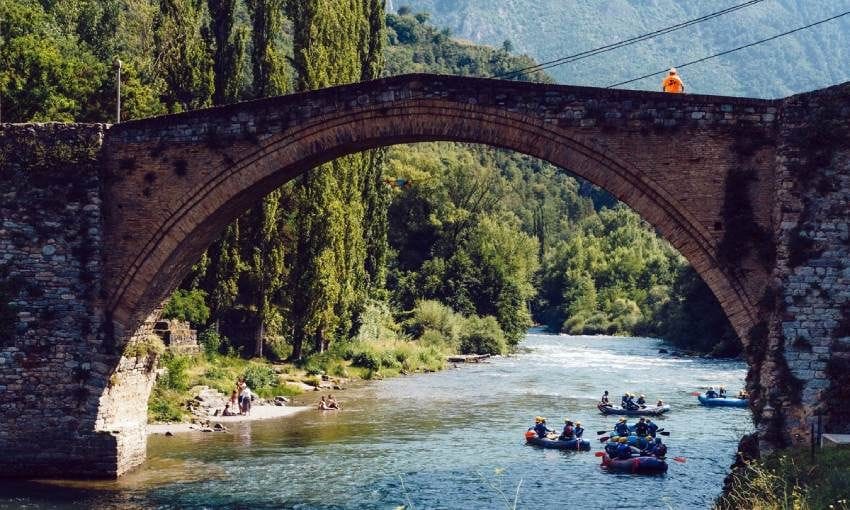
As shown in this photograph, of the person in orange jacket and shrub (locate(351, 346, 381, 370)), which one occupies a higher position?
the person in orange jacket

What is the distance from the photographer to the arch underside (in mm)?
16125

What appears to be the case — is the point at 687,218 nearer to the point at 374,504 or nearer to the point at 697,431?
the point at 374,504

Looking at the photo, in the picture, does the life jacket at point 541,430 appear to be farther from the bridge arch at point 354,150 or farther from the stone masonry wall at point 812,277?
the stone masonry wall at point 812,277

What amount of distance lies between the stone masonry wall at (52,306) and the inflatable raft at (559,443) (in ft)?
31.7

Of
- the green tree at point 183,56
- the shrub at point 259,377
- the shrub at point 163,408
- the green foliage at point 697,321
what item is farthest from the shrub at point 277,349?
the green foliage at point 697,321

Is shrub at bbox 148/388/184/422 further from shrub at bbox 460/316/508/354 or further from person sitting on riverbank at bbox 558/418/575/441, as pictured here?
shrub at bbox 460/316/508/354

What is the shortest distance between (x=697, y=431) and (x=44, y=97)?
18625mm

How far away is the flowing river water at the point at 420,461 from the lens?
57.5 ft

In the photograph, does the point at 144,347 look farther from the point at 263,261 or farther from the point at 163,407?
the point at 263,261

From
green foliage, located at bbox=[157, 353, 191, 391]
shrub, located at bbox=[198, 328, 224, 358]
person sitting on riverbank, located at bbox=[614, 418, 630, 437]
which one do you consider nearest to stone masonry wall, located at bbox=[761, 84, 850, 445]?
person sitting on riverbank, located at bbox=[614, 418, 630, 437]

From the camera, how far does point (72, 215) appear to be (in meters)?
18.2

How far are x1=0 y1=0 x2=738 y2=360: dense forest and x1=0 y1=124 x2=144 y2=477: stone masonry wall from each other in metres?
8.96

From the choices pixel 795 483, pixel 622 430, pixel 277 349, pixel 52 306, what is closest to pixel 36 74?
pixel 52 306

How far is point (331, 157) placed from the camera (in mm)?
18312
